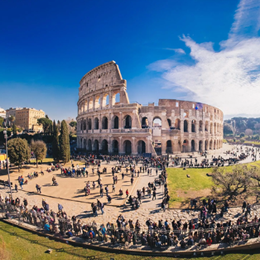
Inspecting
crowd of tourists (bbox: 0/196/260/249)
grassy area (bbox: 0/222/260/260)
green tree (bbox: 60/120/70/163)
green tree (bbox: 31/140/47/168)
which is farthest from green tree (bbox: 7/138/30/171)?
crowd of tourists (bbox: 0/196/260/249)

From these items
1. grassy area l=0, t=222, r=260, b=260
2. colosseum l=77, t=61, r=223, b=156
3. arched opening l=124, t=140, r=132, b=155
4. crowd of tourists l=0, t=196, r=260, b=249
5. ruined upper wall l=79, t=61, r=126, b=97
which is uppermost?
ruined upper wall l=79, t=61, r=126, b=97

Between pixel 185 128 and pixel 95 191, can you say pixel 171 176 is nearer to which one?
pixel 95 191

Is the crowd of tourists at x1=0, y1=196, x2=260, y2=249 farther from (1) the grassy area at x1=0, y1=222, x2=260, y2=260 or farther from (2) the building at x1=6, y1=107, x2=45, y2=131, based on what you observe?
(2) the building at x1=6, y1=107, x2=45, y2=131

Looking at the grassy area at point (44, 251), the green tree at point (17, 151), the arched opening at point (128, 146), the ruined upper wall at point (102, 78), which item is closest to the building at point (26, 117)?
the ruined upper wall at point (102, 78)

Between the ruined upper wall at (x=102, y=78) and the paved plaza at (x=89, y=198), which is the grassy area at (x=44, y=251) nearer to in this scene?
the paved plaza at (x=89, y=198)

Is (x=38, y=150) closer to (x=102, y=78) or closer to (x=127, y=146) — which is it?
(x=127, y=146)

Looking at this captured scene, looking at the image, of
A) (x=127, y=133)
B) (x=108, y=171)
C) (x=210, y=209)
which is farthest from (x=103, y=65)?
(x=210, y=209)

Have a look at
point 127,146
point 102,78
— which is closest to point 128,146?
point 127,146
